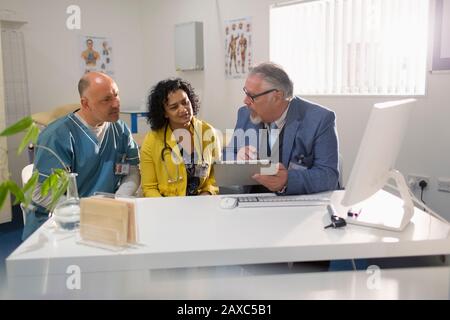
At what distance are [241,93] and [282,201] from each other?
10.1 feet

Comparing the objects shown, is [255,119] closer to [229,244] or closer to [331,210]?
[331,210]

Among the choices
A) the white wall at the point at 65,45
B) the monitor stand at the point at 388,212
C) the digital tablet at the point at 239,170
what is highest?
the white wall at the point at 65,45

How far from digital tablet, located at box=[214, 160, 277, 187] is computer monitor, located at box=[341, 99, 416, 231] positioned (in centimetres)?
39

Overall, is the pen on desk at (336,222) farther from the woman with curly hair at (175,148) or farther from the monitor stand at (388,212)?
the woman with curly hair at (175,148)

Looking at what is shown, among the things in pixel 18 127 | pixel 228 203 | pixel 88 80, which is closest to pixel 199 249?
pixel 228 203

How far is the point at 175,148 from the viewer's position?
223 centimetres

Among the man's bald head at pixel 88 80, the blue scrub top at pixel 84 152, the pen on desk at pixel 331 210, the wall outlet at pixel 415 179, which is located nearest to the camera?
the pen on desk at pixel 331 210

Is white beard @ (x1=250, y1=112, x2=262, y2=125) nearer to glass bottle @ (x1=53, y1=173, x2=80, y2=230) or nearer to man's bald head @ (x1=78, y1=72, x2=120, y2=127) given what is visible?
man's bald head @ (x1=78, y1=72, x2=120, y2=127)

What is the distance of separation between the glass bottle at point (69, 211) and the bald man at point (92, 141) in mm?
501

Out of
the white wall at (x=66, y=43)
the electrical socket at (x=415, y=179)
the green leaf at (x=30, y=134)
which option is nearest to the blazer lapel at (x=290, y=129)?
the green leaf at (x=30, y=134)

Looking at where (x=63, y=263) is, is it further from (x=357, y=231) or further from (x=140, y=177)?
(x=140, y=177)

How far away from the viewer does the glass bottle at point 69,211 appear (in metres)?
1.38

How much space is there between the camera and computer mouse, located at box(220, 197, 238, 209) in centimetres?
164
